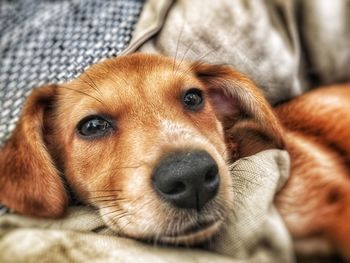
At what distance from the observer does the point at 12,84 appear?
1708mm

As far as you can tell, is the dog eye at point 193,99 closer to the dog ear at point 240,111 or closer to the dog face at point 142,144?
the dog face at point 142,144

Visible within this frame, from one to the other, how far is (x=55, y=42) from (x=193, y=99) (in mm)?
634

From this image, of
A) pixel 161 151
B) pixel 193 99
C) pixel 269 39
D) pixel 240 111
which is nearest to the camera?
pixel 161 151

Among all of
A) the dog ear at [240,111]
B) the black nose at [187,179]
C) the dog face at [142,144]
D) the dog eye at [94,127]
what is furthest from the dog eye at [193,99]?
the black nose at [187,179]

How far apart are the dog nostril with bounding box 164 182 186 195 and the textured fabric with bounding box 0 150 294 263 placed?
17 cm

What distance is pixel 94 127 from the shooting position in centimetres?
147

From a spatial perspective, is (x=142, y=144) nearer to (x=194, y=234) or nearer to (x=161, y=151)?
(x=161, y=151)

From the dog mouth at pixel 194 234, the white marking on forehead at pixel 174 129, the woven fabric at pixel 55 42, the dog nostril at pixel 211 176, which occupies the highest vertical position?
the woven fabric at pixel 55 42

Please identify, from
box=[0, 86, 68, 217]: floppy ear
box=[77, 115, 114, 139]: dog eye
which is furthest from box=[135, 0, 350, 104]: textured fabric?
box=[0, 86, 68, 217]: floppy ear

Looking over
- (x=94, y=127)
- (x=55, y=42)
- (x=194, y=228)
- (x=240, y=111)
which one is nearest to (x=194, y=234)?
(x=194, y=228)

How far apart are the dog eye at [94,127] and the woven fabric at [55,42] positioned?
0.21 metres

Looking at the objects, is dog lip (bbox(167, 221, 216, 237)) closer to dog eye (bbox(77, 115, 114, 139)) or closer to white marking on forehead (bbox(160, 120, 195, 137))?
white marking on forehead (bbox(160, 120, 195, 137))

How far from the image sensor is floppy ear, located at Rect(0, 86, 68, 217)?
4.51 feet

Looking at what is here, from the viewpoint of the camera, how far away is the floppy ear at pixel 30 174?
137cm
